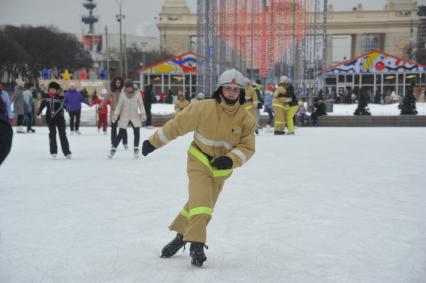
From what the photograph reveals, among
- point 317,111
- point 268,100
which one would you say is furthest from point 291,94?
point 317,111

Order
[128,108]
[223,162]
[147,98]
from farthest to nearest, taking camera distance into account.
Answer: [147,98], [128,108], [223,162]

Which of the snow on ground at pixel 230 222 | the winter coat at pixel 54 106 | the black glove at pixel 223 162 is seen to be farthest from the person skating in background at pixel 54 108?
the black glove at pixel 223 162

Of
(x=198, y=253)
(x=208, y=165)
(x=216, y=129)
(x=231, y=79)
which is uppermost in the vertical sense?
(x=231, y=79)

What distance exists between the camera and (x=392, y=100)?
3084 centimetres

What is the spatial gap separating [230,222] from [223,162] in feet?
5.14

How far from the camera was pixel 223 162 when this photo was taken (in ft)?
11.6

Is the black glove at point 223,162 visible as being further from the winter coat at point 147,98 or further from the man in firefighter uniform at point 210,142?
the winter coat at point 147,98

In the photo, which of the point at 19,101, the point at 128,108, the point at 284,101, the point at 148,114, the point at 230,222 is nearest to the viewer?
the point at 230,222

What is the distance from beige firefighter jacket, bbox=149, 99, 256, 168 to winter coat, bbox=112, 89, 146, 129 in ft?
20.7

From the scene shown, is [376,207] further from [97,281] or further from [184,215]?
[97,281]

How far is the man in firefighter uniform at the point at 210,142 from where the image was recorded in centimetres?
358

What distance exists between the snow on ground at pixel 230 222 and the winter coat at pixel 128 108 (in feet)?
2.96

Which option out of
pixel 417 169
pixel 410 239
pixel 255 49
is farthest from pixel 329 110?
pixel 410 239

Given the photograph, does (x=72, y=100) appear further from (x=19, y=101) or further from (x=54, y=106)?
(x=54, y=106)
